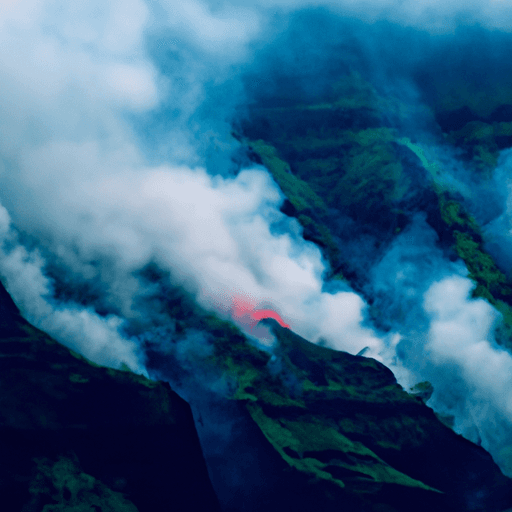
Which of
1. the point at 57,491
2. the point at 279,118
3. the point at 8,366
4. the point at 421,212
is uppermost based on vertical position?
the point at 279,118

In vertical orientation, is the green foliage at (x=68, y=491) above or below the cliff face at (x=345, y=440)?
below

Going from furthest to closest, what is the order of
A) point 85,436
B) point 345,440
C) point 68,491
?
point 345,440
point 85,436
point 68,491

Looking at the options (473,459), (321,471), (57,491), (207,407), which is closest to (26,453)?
(57,491)

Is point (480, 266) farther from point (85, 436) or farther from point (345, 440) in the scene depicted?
point (85, 436)

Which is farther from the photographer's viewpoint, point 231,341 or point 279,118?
point 279,118

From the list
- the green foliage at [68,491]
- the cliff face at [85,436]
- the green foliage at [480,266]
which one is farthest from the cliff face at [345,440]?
the green foliage at [480,266]

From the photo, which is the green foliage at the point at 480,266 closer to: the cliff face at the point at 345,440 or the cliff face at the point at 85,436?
the cliff face at the point at 345,440

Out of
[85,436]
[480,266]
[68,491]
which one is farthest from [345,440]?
[480,266]

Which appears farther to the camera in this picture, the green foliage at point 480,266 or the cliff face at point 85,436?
the green foliage at point 480,266

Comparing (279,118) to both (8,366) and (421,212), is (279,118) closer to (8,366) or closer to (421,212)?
(421,212)
